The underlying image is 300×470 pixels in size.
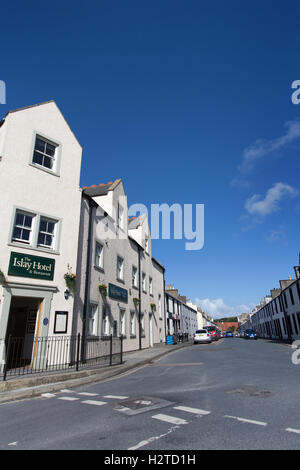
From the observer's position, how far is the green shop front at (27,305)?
36.1 ft

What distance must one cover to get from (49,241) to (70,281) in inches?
83.0

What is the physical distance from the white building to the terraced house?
114 cm

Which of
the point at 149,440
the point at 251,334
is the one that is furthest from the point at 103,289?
the point at 251,334

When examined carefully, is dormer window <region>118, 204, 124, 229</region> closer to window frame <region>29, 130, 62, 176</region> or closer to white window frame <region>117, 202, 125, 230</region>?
white window frame <region>117, 202, 125, 230</region>

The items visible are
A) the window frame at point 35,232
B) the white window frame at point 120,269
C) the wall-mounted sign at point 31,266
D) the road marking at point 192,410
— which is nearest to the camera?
the road marking at point 192,410

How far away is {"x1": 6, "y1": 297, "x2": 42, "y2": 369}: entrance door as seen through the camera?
1244 cm

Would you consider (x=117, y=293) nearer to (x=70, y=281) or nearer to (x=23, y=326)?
(x=70, y=281)

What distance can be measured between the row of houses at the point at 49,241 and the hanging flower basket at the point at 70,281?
46mm

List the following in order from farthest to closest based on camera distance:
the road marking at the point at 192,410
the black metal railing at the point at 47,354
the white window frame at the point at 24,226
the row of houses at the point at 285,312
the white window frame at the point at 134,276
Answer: the row of houses at the point at 285,312 < the white window frame at the point at 134,276 < the white window frame at the point at 24,226 < the black metal railing at the point at 47,354 < the road marking at the point at 192,410

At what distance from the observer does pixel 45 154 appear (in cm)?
1398

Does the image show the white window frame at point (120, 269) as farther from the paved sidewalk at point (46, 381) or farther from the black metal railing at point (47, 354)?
the paved sidewalk at point (46, 381)

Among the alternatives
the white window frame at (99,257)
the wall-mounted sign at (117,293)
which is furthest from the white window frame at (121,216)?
the wall-mounted sign at (117,293)

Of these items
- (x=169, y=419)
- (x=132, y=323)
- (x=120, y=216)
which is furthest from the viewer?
(x=132, y=323)
